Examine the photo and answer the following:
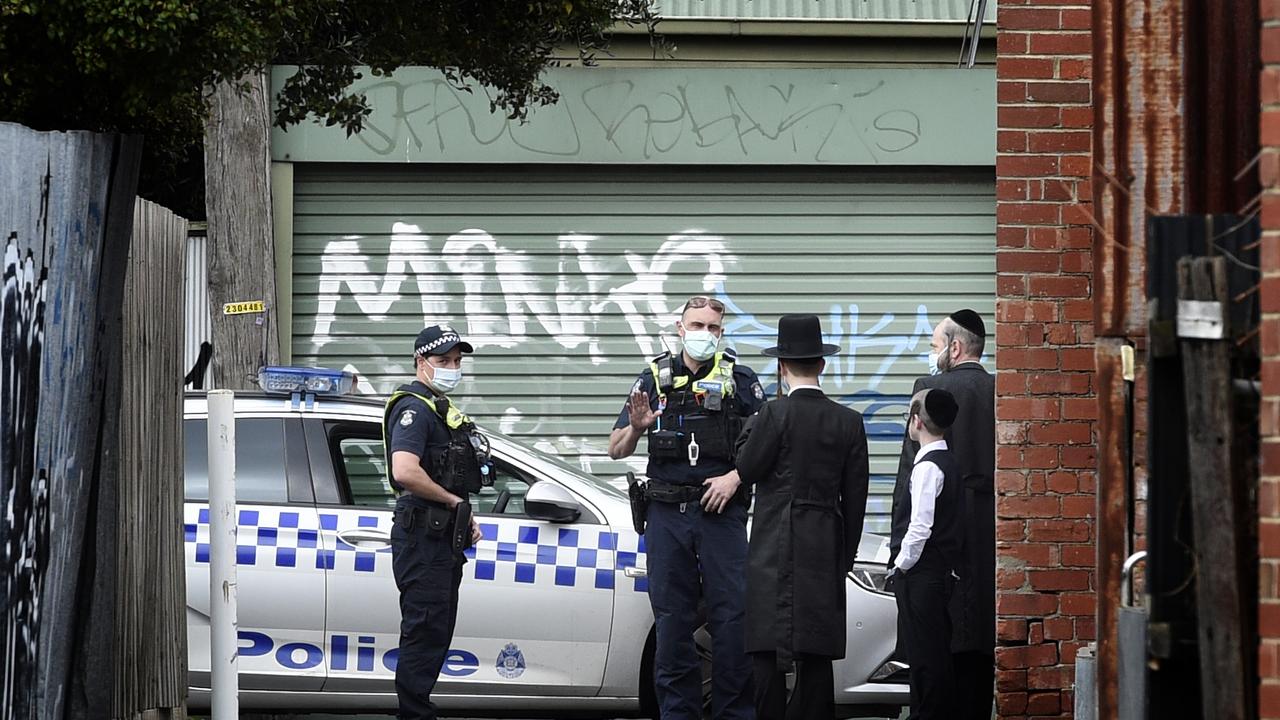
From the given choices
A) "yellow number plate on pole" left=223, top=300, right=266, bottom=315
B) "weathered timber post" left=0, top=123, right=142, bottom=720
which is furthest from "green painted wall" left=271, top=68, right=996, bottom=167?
"weathered timber post" left=0, top=123, right=142, bottom=720

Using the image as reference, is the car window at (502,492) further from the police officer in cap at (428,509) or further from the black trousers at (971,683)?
the black trousers at (971,683)

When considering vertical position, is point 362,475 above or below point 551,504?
above

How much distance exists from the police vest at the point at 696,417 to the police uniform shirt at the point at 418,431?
0.96 meters

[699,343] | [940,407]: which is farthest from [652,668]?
[940,407]

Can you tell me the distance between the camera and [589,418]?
12.0 metres

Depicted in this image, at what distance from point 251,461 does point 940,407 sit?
11.2 ft

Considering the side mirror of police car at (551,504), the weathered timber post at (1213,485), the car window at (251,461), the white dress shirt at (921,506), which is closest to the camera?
the weathered timber post at (1213,485)

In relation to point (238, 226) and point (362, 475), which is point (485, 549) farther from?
point (238, 226)

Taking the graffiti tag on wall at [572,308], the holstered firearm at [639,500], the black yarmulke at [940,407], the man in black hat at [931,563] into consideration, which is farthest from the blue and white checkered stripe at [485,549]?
the graffiti tag on wall at [572,308]

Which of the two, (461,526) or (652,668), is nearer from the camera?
(461,526)

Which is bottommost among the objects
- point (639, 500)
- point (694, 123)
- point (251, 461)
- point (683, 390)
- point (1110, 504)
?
point (639, 500)

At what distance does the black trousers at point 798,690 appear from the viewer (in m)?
6.73

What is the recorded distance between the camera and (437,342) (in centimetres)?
738

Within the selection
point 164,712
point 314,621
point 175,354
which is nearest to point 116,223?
point 175,354
